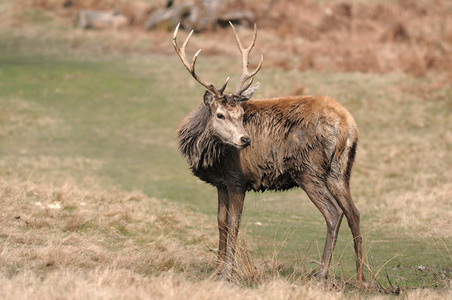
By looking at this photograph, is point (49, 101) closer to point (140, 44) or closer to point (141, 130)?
point (141, 130)

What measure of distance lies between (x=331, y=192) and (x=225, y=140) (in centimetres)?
145

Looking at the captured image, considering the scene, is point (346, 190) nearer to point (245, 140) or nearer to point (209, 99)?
point (245, 140)

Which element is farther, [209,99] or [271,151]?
[271,151]

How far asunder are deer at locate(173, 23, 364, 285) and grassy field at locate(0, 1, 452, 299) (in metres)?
0.57

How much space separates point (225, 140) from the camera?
7.84m

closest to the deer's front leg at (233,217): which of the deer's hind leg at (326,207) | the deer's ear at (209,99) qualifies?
the deer's hind leg at (326,207)

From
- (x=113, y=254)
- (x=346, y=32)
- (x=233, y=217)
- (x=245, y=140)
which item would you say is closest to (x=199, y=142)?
(x=245, y=140)

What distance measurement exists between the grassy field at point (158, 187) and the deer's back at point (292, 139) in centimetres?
79

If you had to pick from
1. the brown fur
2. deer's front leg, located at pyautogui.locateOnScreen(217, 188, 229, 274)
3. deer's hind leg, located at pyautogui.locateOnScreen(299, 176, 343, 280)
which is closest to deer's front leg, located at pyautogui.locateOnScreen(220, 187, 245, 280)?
the brown fur

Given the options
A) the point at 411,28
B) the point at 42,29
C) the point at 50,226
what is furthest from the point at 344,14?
the point at 50,226

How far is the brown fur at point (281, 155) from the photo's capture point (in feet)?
25.7

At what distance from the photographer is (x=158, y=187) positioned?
14.2m

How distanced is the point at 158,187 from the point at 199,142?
619 cm

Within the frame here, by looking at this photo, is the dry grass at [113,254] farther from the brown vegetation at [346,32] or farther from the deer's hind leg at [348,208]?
the brown vegetation at [346,32]
